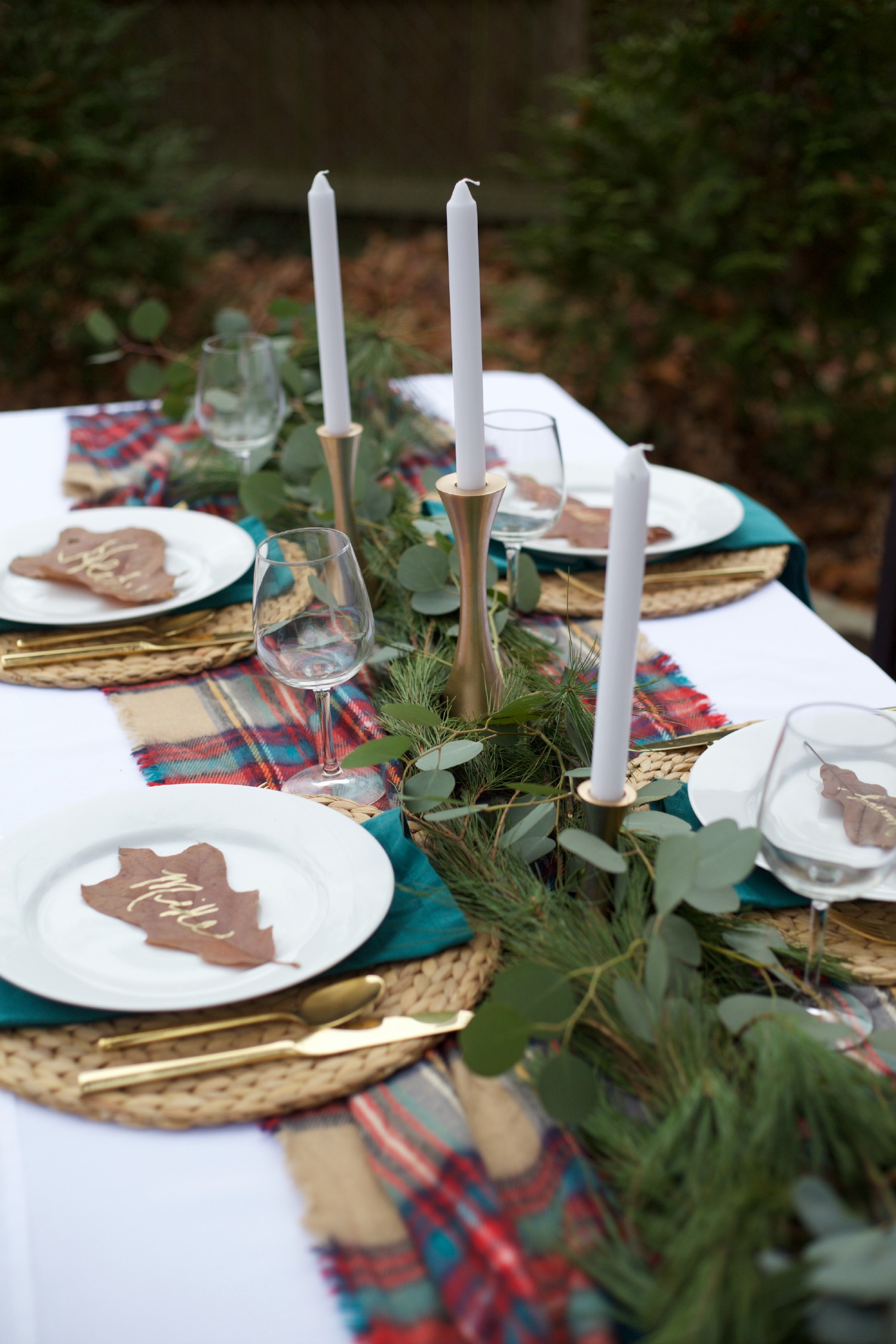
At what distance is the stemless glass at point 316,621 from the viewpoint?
78cm

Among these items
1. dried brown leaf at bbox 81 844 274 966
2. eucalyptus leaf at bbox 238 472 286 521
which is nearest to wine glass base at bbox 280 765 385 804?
dried brown leaf at bbox 81 844 274 966

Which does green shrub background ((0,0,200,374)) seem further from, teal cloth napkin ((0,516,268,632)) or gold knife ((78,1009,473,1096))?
gold knife ((78,1009,473,1096))

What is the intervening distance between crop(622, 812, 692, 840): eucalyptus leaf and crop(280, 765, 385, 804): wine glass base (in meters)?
0.23

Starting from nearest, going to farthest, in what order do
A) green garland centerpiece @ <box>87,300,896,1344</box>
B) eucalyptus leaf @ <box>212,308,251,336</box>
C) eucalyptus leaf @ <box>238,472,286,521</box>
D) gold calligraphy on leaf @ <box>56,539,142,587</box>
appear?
green garland centerpiece @ <box>87,300,896,1344</box> → gold calligraphy on leaf @ <box>56,539,142,587</box> → eucalyptus leaf @ <box>238,472,286,521</box> → eucalyptus leaf @ <box>212,308,251,336</box>

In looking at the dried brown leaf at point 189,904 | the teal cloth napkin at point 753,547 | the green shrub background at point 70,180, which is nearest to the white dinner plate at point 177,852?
the dried brown leaf at point 189,904

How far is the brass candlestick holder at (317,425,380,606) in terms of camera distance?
104cm

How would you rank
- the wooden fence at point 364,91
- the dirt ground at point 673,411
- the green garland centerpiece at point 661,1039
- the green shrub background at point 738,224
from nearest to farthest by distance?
the green garland centerpiece at point 661,1039, the green shrub background at point 738,224, the dirt ground at point 673,411, the wooden fence at point 364,91

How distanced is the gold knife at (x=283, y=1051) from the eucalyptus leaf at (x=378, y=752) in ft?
0.57

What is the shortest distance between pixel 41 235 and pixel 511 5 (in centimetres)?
284

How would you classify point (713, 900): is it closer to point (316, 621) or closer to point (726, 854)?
point (726, 854)

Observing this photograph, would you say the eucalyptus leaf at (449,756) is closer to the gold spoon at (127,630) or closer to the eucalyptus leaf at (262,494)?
the gold spoon at (127,630)

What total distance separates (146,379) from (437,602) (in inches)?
29.8

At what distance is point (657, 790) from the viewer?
72 cm

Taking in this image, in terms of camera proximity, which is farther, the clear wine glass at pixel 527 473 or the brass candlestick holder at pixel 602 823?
the clear wine glass at pixel 527 473
